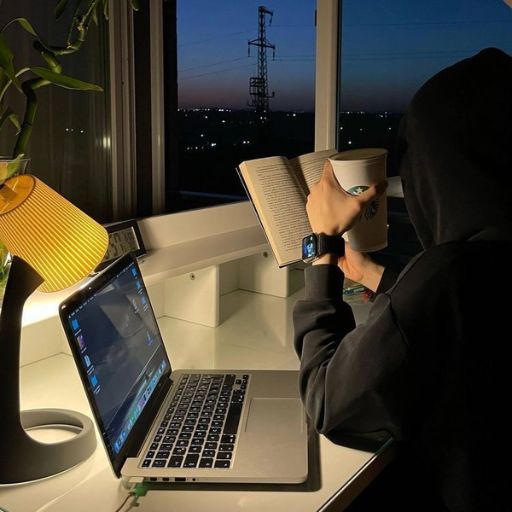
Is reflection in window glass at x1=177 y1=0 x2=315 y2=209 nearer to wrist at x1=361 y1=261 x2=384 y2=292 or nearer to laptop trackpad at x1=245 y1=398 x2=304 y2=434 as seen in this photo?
wrist at x1=361 y1=261 x2=384 y2=292

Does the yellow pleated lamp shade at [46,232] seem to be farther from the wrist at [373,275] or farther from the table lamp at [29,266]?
the wrist at [373,275]

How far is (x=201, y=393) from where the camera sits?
1199 millimetres

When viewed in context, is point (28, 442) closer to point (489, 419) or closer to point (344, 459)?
point (344, 459)

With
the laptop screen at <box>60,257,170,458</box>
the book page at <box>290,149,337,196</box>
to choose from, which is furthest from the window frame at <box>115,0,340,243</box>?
the laptop screen at <box>60,257,170,458</box>

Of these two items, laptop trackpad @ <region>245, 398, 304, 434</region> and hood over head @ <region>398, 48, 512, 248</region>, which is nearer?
hood over head @ <region>398, 48, 512, 248</region>

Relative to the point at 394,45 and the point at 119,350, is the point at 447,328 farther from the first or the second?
the point at 394,45

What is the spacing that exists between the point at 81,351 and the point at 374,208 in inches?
27.1

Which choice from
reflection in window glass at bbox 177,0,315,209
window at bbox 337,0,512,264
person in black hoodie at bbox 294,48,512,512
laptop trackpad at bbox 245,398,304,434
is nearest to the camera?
person in black hoodie at bbox 294,48,512,512

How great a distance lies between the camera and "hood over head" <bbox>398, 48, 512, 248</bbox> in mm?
920

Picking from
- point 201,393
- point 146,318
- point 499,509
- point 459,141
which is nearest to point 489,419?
point 499,509

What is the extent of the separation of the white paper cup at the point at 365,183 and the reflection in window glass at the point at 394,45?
49.1 inches

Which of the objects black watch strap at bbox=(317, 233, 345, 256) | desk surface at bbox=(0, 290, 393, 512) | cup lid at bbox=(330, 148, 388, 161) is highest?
cup lid at bbox=(330, 148, 388, 161)

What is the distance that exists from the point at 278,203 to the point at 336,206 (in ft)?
0.52

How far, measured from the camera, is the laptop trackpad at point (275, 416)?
1.07 m
